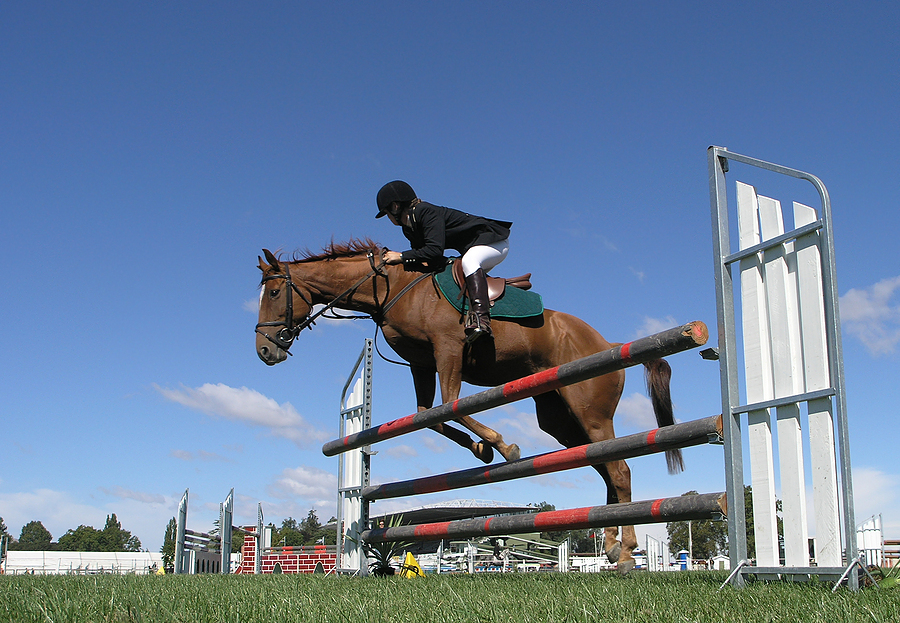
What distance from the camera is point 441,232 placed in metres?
5.05

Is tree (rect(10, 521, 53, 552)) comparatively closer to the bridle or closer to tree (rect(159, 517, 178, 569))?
tree (rect(159, 517, 178, 569))

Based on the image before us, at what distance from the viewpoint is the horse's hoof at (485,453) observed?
4.79 metres

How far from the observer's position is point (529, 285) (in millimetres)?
5426

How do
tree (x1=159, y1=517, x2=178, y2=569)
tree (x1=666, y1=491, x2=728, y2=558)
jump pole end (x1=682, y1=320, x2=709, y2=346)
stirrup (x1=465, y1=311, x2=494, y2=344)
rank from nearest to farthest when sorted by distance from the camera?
jump pole end (x1=682, y1=320, x2=709, y2=346) < stirrup (x1=465, y1=311, x2=494, y2=344) < tree (x1=159, y1=517, x2=178, y2=569) < tree (x1=666, y1=491, x2=728, y2=558)

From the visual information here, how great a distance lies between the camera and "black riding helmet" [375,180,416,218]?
523 cm

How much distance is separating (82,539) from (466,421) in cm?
11451

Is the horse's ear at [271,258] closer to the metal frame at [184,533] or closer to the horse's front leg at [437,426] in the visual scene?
the horse's front leg at [437,426]

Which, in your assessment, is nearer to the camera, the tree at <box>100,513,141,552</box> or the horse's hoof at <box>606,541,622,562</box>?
the horse's hoof at <box>606,541,622,562</box>

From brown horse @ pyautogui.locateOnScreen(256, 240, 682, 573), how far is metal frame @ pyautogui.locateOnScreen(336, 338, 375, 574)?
1.07 metres

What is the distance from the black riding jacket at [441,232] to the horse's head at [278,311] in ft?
2.71

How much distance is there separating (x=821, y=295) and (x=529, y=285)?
8.69 ft

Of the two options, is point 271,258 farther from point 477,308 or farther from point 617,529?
point 617,529

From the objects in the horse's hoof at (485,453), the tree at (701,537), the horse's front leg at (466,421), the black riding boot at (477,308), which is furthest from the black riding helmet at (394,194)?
the tree at (701,537)

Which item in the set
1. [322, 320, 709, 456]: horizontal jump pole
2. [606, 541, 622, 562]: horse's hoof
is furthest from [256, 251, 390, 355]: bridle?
[606, 541, 622, 562]: horse's hoof
